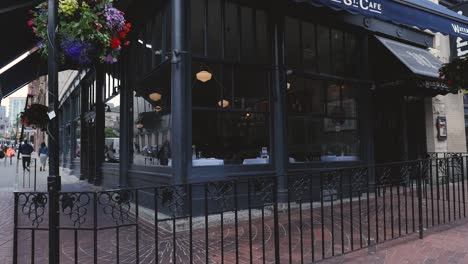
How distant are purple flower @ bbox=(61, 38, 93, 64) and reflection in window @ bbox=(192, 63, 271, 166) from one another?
3.23 m

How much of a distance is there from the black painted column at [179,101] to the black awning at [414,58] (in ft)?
18.4

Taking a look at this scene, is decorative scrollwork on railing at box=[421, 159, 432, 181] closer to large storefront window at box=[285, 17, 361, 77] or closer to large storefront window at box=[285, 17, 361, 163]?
large storefront window at box=[285, 17, 361, 163]

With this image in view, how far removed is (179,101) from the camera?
6410 mm

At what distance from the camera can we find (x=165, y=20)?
739cm

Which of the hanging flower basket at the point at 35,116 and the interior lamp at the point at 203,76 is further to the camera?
the hanging flower basket at the point at 35,116

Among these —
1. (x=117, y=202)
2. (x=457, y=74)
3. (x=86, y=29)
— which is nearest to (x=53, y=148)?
(x=117, y=202)

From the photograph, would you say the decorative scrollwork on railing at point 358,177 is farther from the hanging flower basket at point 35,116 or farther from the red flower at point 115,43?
the hanging flower basket at point 35,116

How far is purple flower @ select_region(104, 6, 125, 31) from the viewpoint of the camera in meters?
3.52

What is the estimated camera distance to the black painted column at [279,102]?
7656 mm

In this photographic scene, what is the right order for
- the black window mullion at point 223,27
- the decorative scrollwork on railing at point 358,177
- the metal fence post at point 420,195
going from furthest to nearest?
the black window mullion at point 223,27, the metal fence post at point 420,195, the decorative scrollwork on railing at point 358,177

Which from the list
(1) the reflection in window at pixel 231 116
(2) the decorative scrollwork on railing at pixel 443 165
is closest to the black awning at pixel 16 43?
(1) the reflection in window at pixel 231 116

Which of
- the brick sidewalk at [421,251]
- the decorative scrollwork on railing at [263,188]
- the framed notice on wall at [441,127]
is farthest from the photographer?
the framed notice on wall at [441,127]

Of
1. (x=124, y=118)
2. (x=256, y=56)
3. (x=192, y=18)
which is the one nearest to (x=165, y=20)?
(x=192, y=18)

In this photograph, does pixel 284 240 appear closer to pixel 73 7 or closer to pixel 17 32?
pixel 73 7
